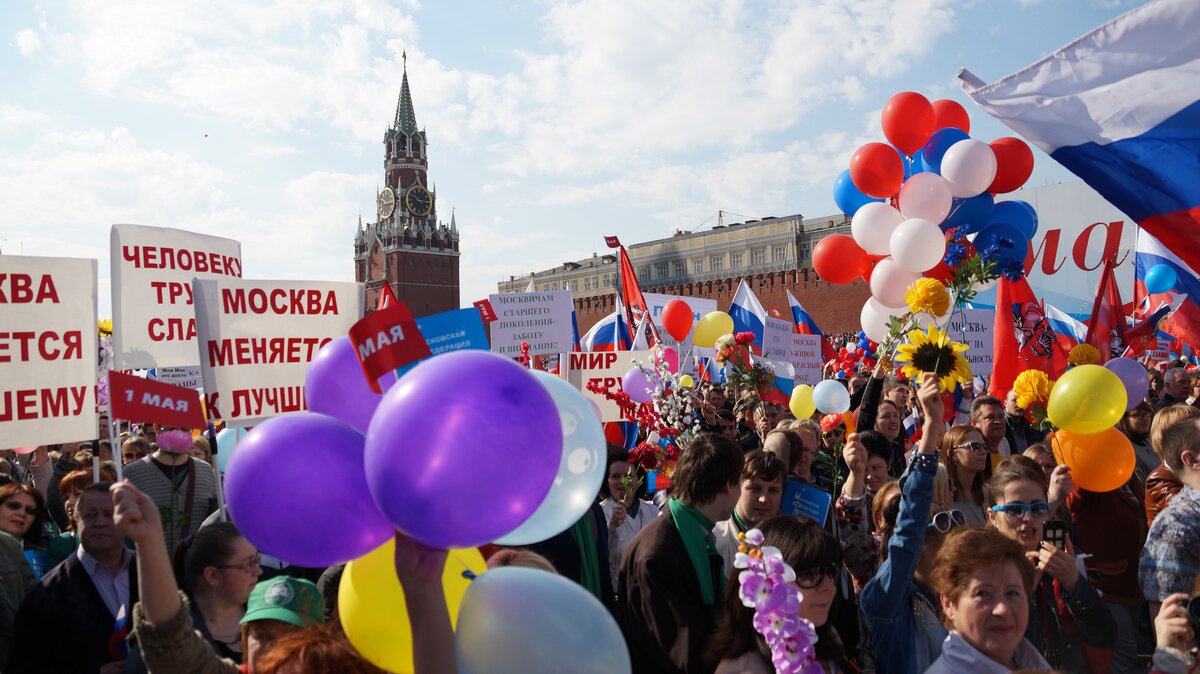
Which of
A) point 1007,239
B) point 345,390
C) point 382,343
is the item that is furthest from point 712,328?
point 382,343

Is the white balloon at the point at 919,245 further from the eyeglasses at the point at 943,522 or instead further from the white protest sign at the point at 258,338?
the white protest sign at the point at 258,338

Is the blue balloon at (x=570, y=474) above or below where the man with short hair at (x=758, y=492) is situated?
above

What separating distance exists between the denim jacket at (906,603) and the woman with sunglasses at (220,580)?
6.81 feet

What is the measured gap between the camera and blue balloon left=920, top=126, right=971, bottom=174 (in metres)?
7.94

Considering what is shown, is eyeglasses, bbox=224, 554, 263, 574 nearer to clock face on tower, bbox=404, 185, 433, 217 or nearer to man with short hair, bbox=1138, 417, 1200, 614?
man with short hair, bbox=1138, 417, 1200, 614

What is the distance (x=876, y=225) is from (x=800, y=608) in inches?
219

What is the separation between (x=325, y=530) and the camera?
2.02m

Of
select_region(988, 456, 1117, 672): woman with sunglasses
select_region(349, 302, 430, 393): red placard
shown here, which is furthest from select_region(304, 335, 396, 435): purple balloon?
select_region(988, 456, 1117, 672): woman with sunglasses

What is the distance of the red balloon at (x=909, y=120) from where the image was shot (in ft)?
26.5

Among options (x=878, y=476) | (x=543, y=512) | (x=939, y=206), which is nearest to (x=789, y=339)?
(x=939, y=206)

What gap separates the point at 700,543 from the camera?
3498 mm

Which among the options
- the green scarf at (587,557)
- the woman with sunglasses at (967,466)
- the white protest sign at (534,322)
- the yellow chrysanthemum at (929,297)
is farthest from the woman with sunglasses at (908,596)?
the white protest sign at (534,322)

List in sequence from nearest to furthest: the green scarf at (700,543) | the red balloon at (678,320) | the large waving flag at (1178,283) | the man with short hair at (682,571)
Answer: the man with short hair at (682,571), the green scarf at (700,543), the large waving flag at (1178,283), the red balloon at (678,320)

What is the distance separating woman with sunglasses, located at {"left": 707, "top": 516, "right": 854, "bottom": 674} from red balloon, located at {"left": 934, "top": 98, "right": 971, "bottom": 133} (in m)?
6.34
